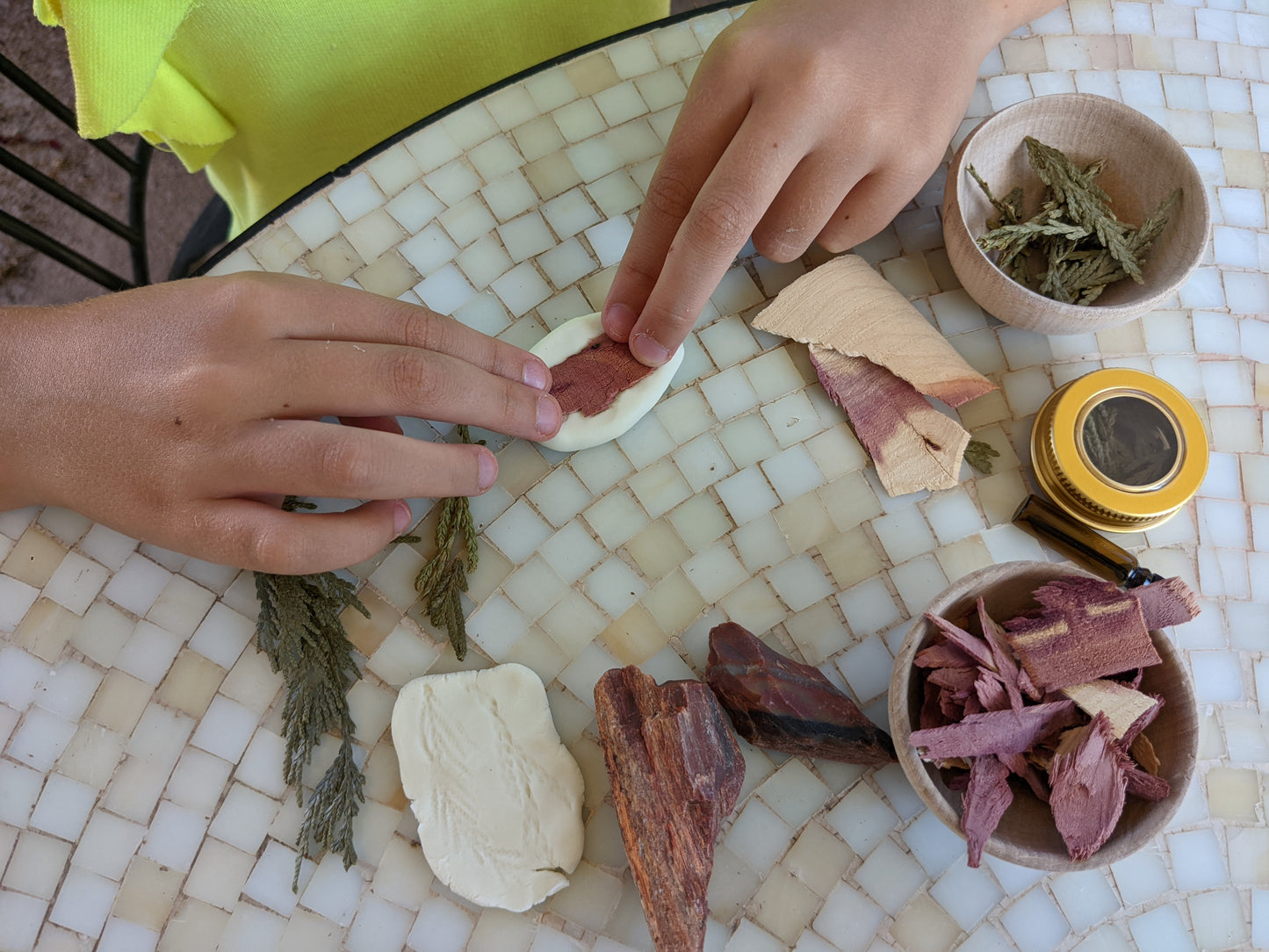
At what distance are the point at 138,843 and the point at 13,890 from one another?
102 millimetres

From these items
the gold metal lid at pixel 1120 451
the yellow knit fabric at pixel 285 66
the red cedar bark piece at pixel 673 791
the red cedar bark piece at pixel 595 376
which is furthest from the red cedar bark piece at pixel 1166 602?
the yellow knit fabric at pixel 285 66

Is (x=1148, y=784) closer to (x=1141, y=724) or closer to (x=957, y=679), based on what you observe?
(x=1141, y=724)

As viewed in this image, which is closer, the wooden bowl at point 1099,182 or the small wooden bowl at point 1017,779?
the small wooden bowl at point 1017,779

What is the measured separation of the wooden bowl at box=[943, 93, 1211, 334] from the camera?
0.77 m

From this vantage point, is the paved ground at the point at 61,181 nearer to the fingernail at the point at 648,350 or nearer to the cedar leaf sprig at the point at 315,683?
the cedar leaf sprig at the point at 315,683

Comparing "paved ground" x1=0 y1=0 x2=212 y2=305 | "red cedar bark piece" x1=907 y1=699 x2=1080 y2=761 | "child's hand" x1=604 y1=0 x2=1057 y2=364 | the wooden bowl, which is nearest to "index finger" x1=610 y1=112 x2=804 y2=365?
"child's hand" x1=604 y1=0 x2=1057 y2=364

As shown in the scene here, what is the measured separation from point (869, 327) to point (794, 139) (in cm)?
20

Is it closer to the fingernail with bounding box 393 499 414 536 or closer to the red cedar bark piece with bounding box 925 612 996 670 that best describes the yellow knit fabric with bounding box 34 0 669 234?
the fingernail with bounding box 393 499 414 536

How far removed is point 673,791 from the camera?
0.65m

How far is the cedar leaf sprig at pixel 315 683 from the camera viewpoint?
27.2 inches

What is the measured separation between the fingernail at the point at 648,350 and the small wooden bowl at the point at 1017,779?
0.34m

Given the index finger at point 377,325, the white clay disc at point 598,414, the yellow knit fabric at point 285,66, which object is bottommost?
the white clay disc at point 598,414

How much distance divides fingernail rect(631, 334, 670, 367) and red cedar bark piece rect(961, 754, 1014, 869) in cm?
44

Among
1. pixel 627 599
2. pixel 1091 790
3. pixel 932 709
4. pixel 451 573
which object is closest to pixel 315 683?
pixel 451 573
